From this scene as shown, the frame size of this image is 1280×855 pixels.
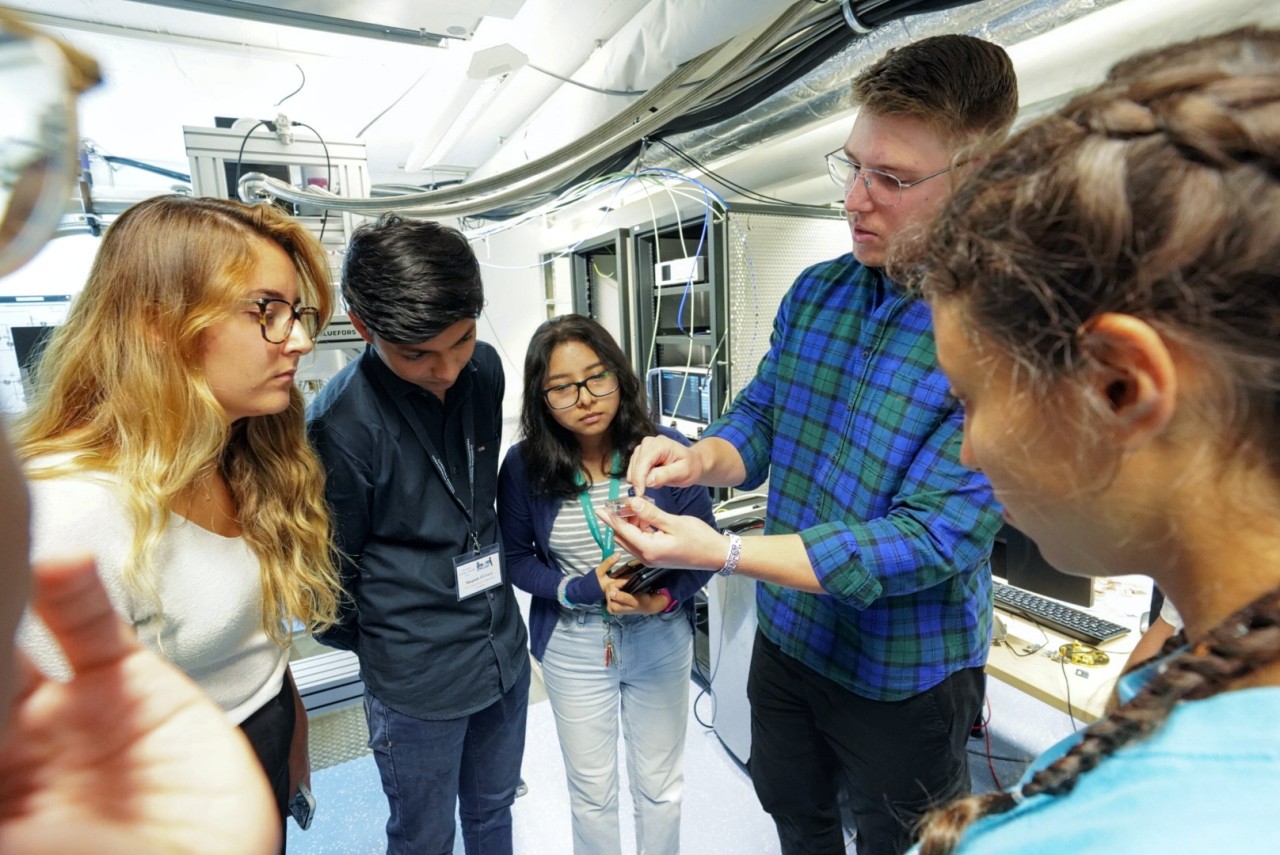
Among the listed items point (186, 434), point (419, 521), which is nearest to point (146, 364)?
point (186, 434)

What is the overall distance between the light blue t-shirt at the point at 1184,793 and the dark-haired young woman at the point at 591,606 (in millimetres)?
1127

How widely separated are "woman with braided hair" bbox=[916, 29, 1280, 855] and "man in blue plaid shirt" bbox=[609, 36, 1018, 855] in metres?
0.52

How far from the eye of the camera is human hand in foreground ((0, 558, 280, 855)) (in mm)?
298

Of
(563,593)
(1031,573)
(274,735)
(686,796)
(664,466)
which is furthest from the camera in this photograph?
(686,796)

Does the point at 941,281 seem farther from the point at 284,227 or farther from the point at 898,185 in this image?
the point at 284,227

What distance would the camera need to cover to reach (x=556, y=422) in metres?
1.56

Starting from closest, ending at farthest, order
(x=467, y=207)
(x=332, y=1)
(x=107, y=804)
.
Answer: (x=107, y=804)
(x=332, y=1)
(x=467, y=207)

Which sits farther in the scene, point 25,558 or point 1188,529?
point 1188,529

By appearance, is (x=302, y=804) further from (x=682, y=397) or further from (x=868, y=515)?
(x=682, y=397)

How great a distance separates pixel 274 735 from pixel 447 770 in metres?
0.38

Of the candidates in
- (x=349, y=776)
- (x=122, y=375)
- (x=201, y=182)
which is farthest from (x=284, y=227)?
(x=349, y=776)

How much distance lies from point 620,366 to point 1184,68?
1.26 m

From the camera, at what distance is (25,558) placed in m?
0.20

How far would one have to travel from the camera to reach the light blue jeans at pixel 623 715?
1479 mm
